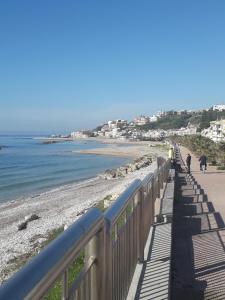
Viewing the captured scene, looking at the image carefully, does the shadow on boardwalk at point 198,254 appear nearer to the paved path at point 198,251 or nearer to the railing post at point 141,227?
the paved path at point 198,251

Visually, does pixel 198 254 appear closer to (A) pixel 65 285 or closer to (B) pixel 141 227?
(B) pixel 141 227

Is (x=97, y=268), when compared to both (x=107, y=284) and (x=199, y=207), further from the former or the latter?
(x=199, y=207)

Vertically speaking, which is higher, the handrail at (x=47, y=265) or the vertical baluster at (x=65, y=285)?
the handrail at (x=47, y=265)

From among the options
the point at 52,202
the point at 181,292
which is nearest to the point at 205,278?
the point at 181,292

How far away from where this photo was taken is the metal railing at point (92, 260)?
1.62 meters

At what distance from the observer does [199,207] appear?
11758 mm

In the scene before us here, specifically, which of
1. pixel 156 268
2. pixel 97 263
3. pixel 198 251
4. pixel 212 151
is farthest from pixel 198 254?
pixel 212 151

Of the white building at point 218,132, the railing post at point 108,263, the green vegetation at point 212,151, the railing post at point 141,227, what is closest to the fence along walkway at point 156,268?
the railing post at point 141,227

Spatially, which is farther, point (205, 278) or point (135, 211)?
point (205, 278)

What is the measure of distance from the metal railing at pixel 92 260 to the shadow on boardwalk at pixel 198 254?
A: 2.25 ft

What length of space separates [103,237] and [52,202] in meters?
22.4

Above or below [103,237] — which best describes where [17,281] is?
A: above

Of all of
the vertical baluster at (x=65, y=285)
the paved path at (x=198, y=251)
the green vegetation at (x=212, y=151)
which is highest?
the vertical baluster at (x=65, y=285)

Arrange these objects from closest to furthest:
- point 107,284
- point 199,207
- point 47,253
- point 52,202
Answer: point 47,253
point 107,284
point 199,207
point 52,202
